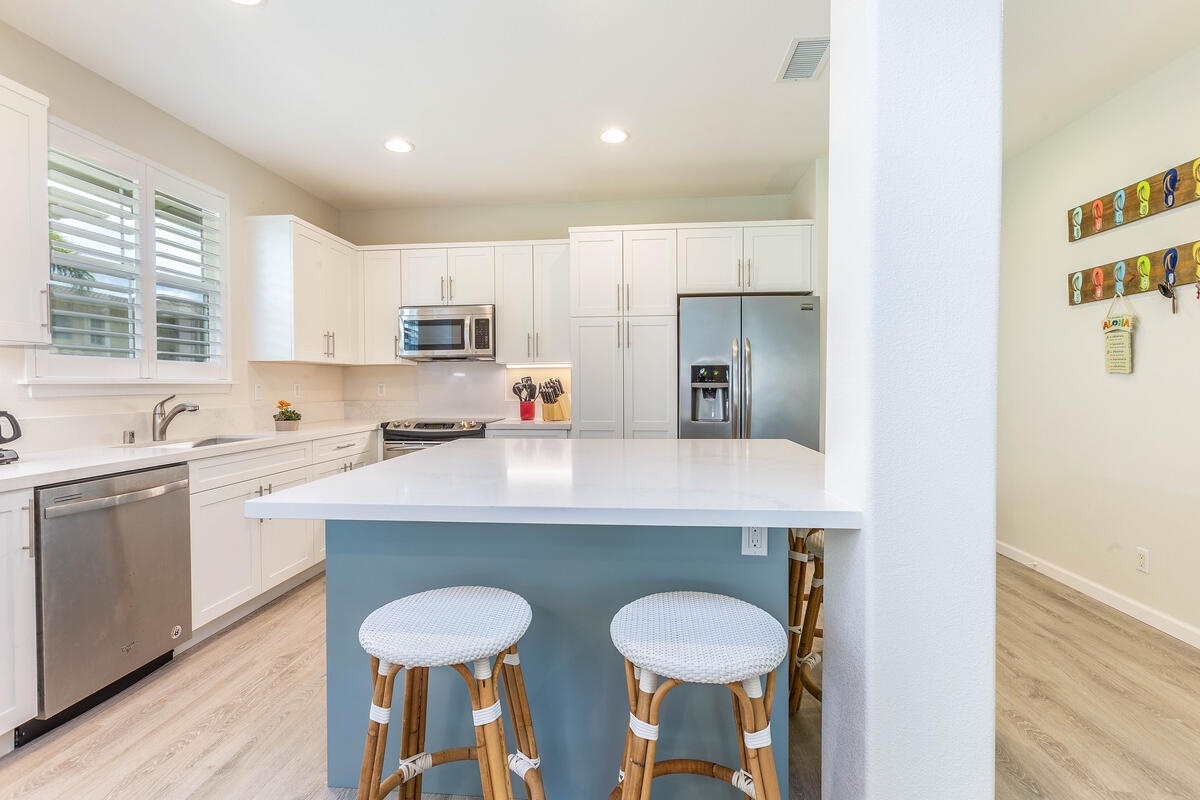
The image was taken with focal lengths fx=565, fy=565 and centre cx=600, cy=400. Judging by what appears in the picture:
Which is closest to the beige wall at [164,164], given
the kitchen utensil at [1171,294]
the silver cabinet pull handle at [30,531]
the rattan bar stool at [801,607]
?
the silver cabinet pull handle at [30,531]

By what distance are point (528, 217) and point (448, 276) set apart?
826 millimetres

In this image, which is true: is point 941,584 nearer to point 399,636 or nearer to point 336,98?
point 399,636

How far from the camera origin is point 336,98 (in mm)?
2773

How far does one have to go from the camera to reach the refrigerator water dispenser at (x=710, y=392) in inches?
146

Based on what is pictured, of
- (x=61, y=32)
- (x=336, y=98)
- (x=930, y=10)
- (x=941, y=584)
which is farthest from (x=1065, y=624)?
(x=61, y=32)

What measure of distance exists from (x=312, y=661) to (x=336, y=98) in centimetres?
261

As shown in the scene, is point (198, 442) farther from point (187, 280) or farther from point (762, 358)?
point (762, 358)

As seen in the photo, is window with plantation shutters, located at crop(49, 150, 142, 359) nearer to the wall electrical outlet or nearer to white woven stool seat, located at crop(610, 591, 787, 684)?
white woven stool seat, located at crop(610, 591, 787, 684)

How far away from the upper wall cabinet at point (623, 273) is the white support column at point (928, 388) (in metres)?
2.75

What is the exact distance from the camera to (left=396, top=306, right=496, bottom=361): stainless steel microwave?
4129 millimetres

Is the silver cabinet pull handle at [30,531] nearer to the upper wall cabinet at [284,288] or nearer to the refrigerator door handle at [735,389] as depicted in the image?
the upper wall cabinet at [284,288]

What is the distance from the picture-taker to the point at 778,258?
3.84 meters

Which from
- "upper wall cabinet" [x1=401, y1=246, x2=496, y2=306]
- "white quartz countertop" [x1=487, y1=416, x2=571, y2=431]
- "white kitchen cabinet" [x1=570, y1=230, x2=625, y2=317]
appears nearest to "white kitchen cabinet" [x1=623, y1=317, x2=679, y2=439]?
"white kitchen cabinet" [x1=570, y1=230, x2=625, y2=317]

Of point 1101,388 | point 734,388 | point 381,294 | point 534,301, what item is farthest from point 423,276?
point 1101,388
